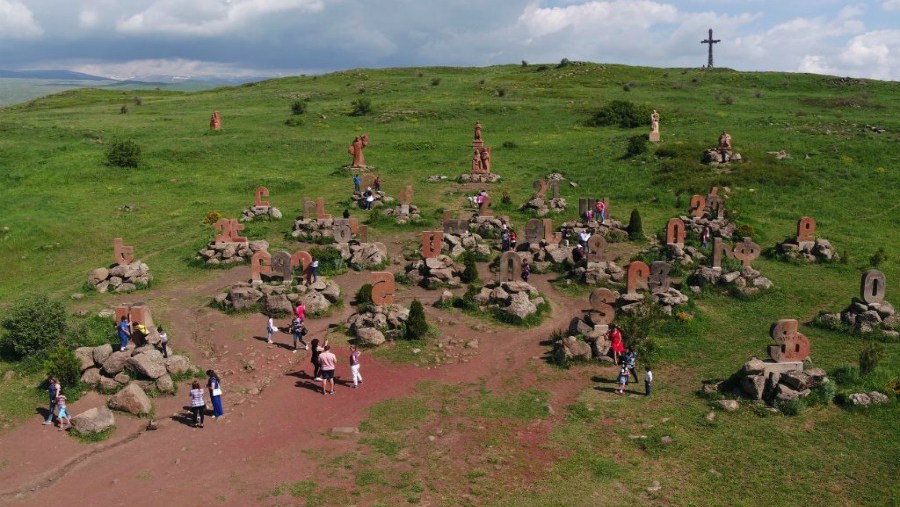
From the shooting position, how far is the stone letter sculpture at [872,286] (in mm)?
27881

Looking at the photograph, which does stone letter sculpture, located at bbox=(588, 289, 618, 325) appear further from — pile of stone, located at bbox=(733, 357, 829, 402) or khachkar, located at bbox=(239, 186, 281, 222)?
khachkar, located at bbox=(239, 186, 281, 222)

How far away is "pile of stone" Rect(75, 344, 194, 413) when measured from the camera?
23.0 meters

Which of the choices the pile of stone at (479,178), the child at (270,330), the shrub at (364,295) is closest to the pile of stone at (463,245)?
the shrub at (364,295)

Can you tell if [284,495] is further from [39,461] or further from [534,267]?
[534,267]

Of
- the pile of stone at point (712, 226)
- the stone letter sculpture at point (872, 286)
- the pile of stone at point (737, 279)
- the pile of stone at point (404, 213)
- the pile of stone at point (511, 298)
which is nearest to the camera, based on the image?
the stone letter sculpture at point (872, 286)

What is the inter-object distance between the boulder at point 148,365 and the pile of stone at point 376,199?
28006 mm

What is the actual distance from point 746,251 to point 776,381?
1420cm

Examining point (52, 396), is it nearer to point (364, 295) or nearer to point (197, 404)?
point (197, 404)

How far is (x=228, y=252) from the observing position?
1524 inches

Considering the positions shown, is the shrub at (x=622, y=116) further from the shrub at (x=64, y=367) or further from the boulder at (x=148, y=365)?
the shrub at (x=64, y=367)

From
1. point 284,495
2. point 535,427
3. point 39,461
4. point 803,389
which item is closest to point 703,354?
point 803,389

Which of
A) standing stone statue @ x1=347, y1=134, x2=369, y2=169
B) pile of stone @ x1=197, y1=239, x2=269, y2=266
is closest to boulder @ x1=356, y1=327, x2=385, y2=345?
pile of stone @ x1=197, y1=239, x2=269, y2=266

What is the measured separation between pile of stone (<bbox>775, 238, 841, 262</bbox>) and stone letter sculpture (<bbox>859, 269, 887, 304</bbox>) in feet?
32.4

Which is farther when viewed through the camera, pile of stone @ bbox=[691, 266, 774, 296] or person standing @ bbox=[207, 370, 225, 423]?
pile of stone @ bbox=[691, 266, 774, 296]
